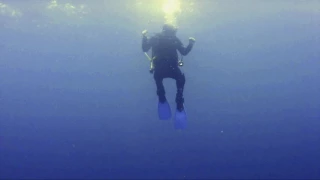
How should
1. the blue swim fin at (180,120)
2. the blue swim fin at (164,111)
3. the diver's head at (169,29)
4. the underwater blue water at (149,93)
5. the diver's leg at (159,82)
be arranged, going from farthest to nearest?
the underwater blue water at (149,93) < the blue swim fin at (180,120) < the blue swim fin at (164,111) < the diver's leg at (159,82) < the diver's head at (169,29)

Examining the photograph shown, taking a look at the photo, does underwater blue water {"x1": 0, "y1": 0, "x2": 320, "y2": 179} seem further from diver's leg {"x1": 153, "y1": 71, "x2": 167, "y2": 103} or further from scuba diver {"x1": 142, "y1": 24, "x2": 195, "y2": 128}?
diver's leg {"x1": 153, "y1": 71, "x2": 167, "y2": 103}

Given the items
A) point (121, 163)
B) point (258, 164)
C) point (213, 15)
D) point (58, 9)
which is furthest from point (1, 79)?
point (258, 164)

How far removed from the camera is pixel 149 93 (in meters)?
45.5

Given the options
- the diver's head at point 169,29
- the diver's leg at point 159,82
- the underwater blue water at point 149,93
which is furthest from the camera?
the underwater blue water at point 149,93

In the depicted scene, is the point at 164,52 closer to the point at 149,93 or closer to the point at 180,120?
the point at 180,120

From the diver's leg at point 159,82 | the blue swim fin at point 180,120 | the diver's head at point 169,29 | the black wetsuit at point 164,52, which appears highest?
the diver's head at point 169,29

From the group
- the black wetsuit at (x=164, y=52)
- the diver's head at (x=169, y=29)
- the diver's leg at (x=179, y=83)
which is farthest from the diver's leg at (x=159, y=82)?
the diver's head at (x=169, y=29)

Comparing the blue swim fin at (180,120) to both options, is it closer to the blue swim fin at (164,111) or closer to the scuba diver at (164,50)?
the blue swim fin at (164,111)

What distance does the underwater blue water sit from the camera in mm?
23641

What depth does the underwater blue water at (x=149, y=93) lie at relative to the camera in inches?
931

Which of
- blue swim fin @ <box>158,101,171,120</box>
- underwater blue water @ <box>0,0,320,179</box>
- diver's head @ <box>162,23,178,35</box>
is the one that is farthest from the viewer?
underwater blue water @ <box>0,0,320,179</box>

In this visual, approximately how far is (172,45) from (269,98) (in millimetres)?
47489

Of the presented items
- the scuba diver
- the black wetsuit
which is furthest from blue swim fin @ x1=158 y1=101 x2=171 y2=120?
the black wetsuit

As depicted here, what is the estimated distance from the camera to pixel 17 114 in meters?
45.9
